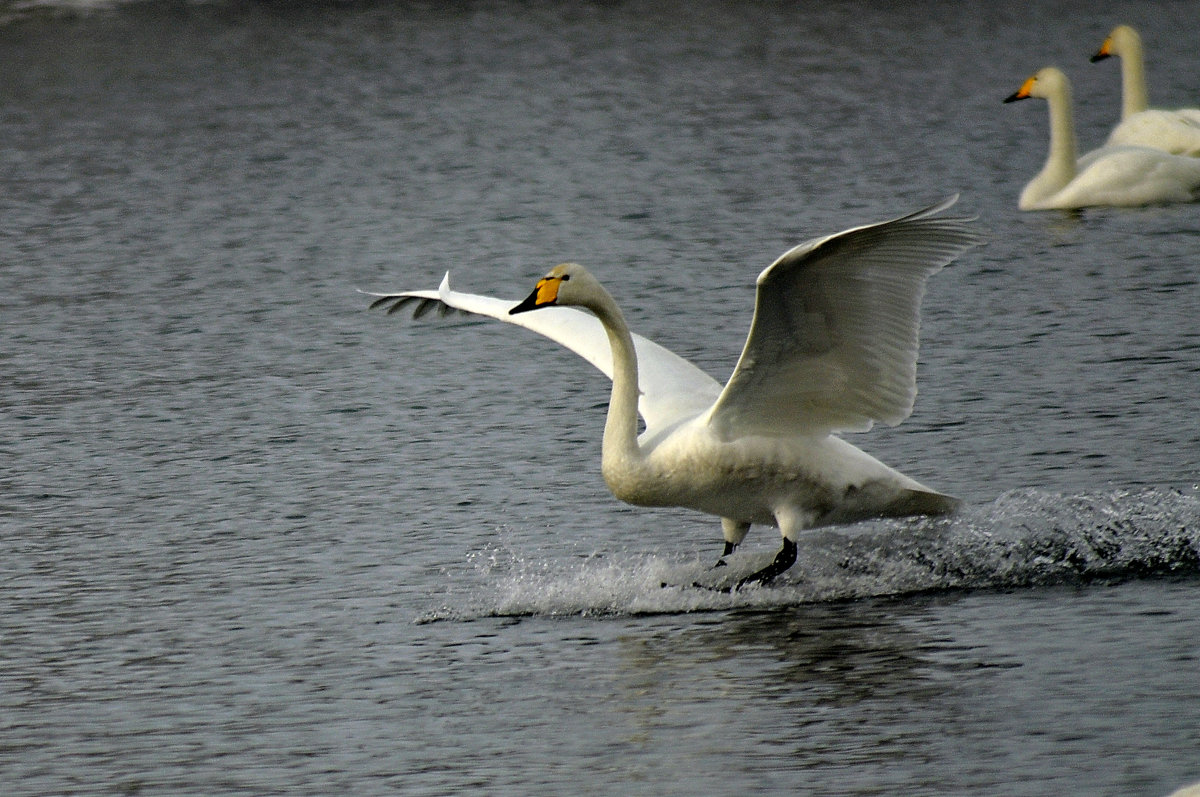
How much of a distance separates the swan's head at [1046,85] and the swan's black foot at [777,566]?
912 cm

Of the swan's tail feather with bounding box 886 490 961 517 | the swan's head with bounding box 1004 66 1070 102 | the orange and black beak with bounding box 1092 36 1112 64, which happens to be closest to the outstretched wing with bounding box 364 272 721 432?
the swan's tail feather with bounding box 886 490 961 517

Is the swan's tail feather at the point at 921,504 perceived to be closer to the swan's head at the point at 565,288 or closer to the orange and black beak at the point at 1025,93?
the swan's head at the point at 565,288

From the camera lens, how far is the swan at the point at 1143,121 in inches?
650

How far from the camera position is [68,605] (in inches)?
326

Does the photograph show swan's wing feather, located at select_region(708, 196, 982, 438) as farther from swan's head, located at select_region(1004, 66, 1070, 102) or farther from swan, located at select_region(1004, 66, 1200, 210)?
swan's head, located at select_region(1004, 66, 1070, 102)

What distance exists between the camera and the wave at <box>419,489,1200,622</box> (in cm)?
796

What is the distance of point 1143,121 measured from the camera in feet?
55.5

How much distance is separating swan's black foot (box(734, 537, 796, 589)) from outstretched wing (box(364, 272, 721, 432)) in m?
0.65

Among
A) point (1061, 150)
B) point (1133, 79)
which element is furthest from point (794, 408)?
point (1133, 79)

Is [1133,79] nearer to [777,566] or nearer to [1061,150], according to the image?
[1061,150]

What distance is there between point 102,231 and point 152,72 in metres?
9.40

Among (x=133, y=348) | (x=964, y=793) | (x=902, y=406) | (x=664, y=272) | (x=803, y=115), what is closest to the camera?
(x=964, y=793)

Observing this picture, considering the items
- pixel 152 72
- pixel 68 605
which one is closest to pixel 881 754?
pixel 68 605

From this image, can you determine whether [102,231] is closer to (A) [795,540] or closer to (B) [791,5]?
(A) [795,540]
